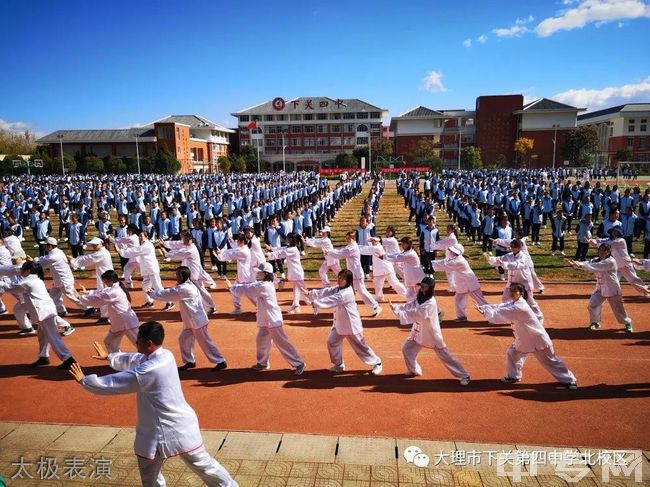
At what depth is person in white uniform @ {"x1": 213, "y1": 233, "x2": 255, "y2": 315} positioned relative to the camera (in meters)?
9.49

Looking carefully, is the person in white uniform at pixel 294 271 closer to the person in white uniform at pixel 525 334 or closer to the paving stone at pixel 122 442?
the person in white uniform at pixel 525 334

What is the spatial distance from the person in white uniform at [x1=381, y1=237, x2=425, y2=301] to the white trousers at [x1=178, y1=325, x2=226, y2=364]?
380 cm

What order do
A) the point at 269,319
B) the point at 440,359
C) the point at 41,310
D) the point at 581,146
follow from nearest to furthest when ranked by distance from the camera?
Answer: the point at 440,359
the point at 269,319
the point at 41,310
the point at 581,146

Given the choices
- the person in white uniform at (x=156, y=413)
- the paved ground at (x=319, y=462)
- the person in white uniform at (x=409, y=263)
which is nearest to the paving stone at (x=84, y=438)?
the paved ground at (x=319, y=462)

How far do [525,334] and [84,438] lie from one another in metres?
5.52

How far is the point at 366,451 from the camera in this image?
4961mm

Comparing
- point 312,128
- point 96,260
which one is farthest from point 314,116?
point 96,260

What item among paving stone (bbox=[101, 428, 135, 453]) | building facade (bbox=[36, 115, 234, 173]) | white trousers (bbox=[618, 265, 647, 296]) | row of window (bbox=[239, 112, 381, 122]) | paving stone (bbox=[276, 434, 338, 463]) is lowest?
paving stone (bbox=[101, 428, 135, 453])

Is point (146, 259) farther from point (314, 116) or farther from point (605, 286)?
point (314, 116)

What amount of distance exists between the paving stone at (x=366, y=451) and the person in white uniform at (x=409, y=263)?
4.36 meters

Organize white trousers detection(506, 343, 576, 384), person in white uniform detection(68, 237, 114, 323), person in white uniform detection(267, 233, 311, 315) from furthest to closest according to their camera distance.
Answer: person in white uniform detection(267, 233, 311, 315)
person in white uniform detection(68, 237, 114, 323)
white trousers detection(506, 343, 576, 384)

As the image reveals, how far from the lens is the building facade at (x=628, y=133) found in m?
65.2

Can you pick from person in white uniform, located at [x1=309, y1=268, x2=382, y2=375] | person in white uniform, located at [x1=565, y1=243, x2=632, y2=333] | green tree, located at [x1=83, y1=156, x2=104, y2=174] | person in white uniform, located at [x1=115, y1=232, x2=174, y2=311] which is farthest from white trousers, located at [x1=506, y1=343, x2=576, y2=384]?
green tree, located at [x1=83, y1=156, x2=104, y2=174]

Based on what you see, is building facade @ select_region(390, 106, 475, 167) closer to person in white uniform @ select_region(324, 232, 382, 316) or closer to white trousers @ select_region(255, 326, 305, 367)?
person in white uniform @ select_region(324, 232, 382, 316)
